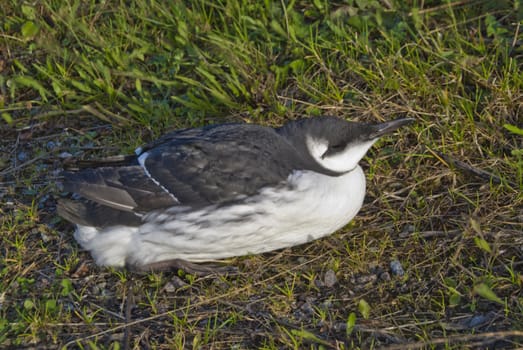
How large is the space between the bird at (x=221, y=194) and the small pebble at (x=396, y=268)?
1.07 feet

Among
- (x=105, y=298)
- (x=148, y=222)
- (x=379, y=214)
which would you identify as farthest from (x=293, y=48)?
(x=105, y=298)

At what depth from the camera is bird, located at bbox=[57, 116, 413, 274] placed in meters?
3.98

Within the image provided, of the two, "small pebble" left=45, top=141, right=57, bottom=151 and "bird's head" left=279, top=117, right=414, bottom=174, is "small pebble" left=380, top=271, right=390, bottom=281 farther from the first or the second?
"small pebble" left=45, top=141, right=57, bottom=151

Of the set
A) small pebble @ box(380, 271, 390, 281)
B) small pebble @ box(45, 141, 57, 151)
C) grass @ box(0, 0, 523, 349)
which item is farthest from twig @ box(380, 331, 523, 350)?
small pebble @ box(45, 141, 57, 151)

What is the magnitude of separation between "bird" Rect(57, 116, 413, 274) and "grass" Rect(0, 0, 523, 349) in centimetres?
18

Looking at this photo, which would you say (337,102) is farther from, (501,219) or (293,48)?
(501,219)

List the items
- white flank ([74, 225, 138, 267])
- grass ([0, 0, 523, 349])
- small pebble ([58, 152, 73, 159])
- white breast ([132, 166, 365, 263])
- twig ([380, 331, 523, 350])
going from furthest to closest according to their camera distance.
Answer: small pebble ([58, 152, 73, 159]) → white flank ([74, 225, 138, 267]) → white breast ([132, 166, 365, 263]) → grass ([0, 0, 523, 349]) → twig ([380, 331, 523, 350])

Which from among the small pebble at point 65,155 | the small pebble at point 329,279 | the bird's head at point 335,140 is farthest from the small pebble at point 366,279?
the small pebble at point 65,155

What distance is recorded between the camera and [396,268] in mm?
4066

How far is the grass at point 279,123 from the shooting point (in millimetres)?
3832

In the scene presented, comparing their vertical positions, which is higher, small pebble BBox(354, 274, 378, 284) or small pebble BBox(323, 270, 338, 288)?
small pebble BBox(323, 270, 338, 288)

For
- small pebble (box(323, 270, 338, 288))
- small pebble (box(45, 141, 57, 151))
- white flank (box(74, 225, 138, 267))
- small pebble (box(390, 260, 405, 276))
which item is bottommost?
small pebble (box(390, 260, 405, 276))

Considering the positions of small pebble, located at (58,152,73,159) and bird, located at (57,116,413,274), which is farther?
small pebble, located at (58,152,73,159)

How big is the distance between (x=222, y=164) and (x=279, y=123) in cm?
112
